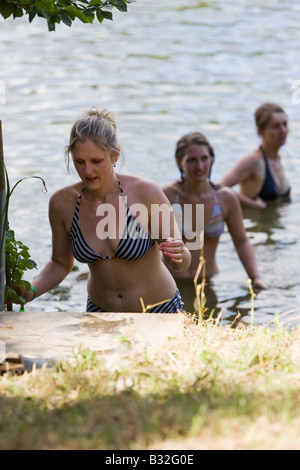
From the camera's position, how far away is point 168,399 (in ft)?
10.6

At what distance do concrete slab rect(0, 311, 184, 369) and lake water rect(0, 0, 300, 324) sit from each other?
325 cm

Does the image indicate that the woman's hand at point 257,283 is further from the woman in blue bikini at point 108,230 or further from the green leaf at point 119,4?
the green leaf at point 119,4

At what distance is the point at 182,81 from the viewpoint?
14.7 metres

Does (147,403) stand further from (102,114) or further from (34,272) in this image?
(34,272)

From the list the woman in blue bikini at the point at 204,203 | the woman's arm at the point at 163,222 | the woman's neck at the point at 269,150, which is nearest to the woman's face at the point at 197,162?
the woman in blue bikini at the point at 204,203

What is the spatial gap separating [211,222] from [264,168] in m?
2.89

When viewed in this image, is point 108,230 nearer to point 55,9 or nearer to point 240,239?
point 55,9

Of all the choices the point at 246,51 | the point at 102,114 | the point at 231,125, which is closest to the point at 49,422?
the point at 102,114

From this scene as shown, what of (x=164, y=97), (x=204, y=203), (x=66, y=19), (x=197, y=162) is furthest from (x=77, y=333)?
(x=164, y=97)

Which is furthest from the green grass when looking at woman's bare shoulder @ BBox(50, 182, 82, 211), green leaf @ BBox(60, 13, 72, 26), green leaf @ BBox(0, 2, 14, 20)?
green leaf @ BBox(0, 2, 14, 20)

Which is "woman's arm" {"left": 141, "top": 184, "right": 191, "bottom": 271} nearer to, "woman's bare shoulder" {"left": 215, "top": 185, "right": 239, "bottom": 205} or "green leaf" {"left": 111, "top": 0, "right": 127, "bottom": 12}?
"green leaf" {"left": 111, "top": 0, "right": 127, "bottom": 12}

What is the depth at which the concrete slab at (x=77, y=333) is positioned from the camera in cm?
370

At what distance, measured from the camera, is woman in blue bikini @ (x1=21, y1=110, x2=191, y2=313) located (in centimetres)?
459

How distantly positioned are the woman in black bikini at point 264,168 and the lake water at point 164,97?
24cm
